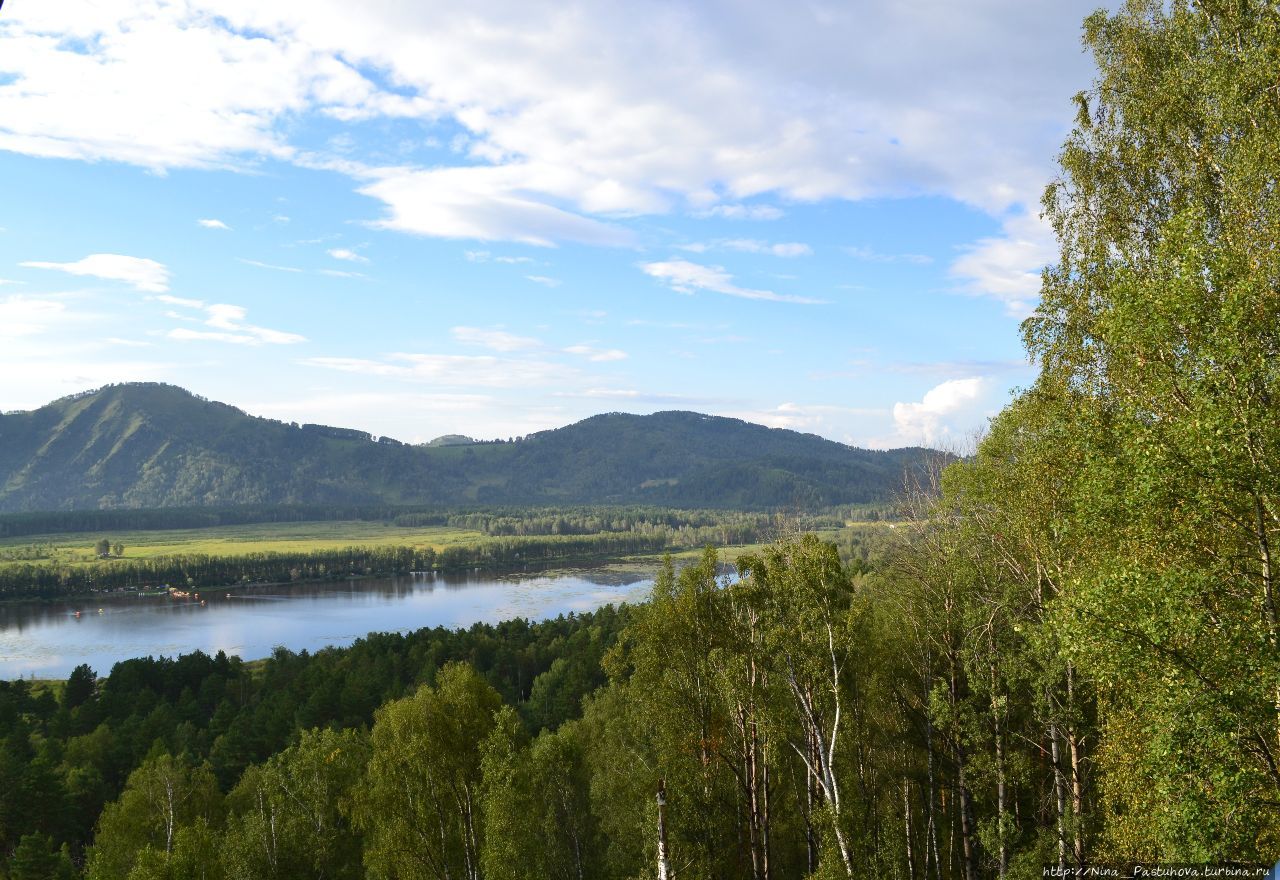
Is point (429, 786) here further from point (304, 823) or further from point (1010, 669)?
point (1010, 669)

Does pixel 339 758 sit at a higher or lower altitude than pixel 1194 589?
lower

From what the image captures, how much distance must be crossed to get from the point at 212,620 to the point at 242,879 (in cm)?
11008

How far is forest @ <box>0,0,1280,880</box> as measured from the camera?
912 cm

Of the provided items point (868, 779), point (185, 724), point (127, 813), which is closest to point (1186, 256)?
point (868, 779)

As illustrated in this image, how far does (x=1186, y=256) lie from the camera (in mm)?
9281

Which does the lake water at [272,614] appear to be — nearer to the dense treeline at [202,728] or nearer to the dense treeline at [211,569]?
the dense treeline at [211,569]

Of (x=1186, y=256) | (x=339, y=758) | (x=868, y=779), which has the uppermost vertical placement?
(x=1186, y=256)

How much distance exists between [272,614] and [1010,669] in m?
132

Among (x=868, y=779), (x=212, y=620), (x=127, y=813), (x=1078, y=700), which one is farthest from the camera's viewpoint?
(x=212, y=620)

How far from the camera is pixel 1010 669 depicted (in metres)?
15.5

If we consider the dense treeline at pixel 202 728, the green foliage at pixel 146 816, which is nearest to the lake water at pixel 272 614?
the dense treeline at pixel 202 728

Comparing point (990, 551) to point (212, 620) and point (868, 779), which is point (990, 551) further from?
point (212, 620)

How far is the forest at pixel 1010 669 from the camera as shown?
29.9ft

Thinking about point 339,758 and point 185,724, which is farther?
point 185,724
